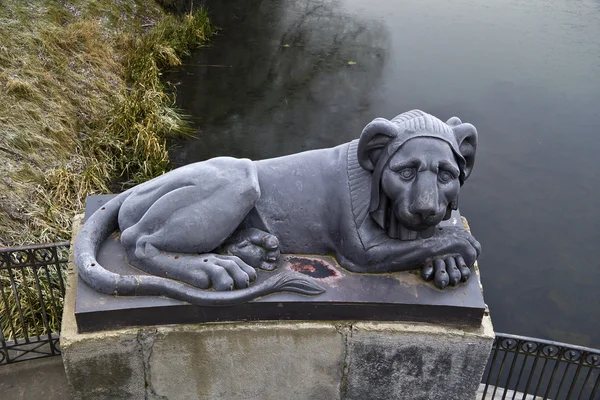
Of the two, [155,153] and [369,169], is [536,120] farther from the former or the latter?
[369,169]

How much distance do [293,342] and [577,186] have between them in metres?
6.15

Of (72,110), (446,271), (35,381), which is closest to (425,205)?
(446,271)

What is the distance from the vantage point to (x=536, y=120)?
30.8 feet

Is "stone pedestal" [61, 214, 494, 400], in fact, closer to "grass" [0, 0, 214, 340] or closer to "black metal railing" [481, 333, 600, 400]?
"black metal railing" [481, 333, 600, 400]

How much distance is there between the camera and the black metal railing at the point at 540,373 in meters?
3.95

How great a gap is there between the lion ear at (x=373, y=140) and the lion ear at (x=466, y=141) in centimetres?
38

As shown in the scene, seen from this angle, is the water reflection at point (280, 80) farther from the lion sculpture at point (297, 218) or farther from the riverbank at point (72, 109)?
the lion sculpture at point (297, 218)

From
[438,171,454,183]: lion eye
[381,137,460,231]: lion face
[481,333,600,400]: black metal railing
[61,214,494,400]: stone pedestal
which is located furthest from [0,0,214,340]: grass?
[481,333,600,400]: black metal railing

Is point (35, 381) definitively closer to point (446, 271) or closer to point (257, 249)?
point (257, 249)

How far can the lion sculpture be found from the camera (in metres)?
3.22

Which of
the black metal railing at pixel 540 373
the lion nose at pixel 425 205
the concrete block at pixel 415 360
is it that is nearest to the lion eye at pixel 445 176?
the lion nose at pixel 425 205

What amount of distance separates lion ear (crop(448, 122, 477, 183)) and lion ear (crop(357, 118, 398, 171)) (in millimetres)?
375

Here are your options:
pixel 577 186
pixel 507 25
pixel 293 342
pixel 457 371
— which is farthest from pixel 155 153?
pixel 507 25

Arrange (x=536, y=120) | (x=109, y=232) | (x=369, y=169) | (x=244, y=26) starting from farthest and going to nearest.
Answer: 1. (x=244, y=26)
2. (x=536, y=120)
3. (x=109, y=232)
4. (x=369, y=169)
